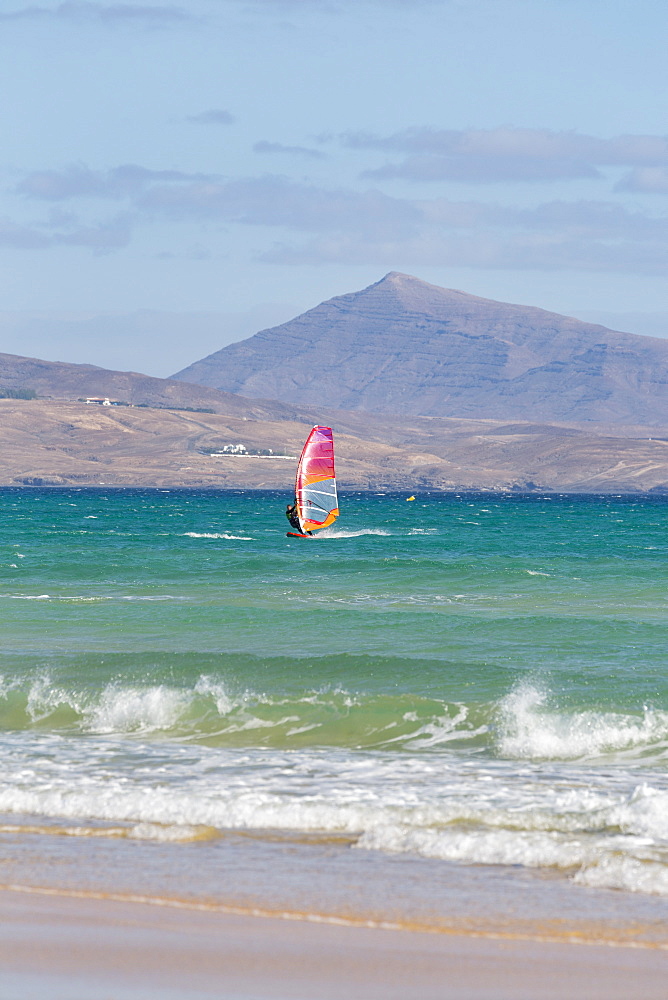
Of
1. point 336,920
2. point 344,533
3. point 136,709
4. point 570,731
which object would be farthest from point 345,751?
point 344,533

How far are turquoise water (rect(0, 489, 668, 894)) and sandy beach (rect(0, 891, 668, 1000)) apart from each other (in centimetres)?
191

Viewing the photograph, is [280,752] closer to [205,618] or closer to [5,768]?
[5,768]

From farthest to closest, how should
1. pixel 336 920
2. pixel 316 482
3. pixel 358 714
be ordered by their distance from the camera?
pixel 316 482, pixel 358 714, pixel 336 920

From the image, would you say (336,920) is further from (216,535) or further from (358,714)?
(216,535)

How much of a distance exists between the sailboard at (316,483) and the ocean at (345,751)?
29.0 meters

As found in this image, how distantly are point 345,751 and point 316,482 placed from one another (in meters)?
55.6

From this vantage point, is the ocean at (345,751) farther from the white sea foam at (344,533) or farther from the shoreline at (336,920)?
the white sea foam at (344,533)

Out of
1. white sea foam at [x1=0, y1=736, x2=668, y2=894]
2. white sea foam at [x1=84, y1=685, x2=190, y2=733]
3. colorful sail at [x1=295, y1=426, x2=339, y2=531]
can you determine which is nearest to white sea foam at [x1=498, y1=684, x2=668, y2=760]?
white sea foam at [x1=0, y1=736, x2=668, y2=894]

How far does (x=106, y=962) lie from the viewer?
8.05m

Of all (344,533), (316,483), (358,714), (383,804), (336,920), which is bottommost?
(344,533)

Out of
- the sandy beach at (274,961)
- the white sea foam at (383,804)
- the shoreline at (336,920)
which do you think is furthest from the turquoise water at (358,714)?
the sandy beach at (274,961)

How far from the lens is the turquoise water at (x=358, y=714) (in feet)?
39.2

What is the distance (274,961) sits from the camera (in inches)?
322

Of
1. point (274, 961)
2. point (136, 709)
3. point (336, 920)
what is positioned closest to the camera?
point (274, 961)
